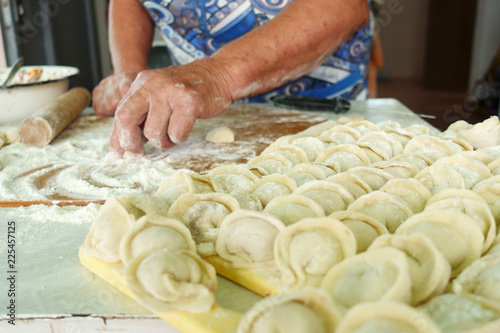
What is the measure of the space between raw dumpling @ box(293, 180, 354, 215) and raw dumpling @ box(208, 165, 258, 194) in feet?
0.53

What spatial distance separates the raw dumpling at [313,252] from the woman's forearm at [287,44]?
3.40 feet

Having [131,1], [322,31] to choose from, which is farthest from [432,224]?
[131,1]

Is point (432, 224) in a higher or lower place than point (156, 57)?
higher

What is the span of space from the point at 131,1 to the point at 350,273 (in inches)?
88.1

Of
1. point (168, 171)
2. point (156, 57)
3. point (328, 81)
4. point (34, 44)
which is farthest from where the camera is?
point (34, 44)

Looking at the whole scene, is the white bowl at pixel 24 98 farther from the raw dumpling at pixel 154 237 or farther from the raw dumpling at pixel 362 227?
the raw dumpling at pixel 362 227

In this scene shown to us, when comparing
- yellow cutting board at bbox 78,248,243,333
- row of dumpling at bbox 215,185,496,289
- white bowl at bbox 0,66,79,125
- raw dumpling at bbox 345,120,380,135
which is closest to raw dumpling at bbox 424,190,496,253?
row of dumpling at bbox 215,185,496,289

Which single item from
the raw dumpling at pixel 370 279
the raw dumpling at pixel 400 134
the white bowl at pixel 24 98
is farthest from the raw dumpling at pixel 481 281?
the white bowl at pixel 24 98

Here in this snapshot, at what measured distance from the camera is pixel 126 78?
204 cm

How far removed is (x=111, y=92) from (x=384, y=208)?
1.61 meters

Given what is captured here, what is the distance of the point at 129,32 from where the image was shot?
2.42 m

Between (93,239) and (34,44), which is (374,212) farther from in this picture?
(34,44)

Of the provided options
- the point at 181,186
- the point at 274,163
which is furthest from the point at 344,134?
the point at 181,186

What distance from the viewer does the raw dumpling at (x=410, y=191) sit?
0.94 meters
